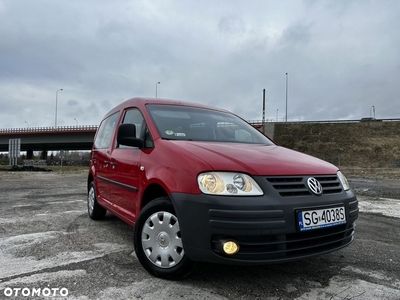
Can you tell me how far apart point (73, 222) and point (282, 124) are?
1790 inches

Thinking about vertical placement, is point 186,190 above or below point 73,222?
above

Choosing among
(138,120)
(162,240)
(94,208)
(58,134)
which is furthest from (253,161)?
(58,134)

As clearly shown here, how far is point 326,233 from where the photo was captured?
2713 millimetres

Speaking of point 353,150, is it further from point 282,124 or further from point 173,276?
point 173,276

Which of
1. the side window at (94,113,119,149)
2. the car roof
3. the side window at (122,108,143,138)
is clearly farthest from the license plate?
the side window at (94,113,119,149)

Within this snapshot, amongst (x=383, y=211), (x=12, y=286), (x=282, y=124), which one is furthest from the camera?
(x=282, y=124)

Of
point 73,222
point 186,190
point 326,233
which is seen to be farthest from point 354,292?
point 73,222

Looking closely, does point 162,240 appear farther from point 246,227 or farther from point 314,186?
point 314,186

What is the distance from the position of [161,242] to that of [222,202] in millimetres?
785

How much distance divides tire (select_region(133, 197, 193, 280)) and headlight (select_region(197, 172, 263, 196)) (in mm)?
444

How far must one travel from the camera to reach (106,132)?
206 inches

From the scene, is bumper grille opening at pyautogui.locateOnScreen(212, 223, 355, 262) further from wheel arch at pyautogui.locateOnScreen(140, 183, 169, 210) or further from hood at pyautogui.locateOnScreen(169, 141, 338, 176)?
wheel arch at pyautogui.locateOnScreen(140, 183, 169, 210)

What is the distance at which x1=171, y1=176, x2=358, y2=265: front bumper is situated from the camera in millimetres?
2393

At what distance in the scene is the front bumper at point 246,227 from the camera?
2393 mm
